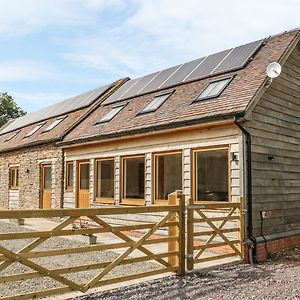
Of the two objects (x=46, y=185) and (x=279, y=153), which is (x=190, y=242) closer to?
(x=279, y=153)

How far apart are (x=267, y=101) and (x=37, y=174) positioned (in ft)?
37.3

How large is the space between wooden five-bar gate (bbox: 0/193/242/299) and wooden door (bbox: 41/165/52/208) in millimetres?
6738

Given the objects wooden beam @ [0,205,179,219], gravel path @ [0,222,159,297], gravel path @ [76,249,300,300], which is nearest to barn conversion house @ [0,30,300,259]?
gravel path @ [76,249,300,300]

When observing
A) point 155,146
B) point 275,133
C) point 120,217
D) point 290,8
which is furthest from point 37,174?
point 290,8

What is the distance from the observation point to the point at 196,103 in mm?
10656

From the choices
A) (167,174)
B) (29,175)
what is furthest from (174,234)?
(29,175)

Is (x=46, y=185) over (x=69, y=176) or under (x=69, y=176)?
under

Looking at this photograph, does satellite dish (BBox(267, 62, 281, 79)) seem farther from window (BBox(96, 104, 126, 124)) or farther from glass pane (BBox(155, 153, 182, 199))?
window (BBox(96, 104, 126, 124))

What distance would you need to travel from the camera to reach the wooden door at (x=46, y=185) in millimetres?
16734

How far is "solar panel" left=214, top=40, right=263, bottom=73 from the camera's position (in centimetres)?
1153

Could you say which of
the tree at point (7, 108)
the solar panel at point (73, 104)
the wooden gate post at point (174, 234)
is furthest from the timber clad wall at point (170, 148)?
the tree at point (7, 108)

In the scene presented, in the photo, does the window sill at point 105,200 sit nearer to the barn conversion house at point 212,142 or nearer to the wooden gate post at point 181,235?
the barn conversion house at point 212,142

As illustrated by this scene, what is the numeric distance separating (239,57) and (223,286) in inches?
306

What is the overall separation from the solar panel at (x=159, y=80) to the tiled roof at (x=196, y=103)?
369 mm
